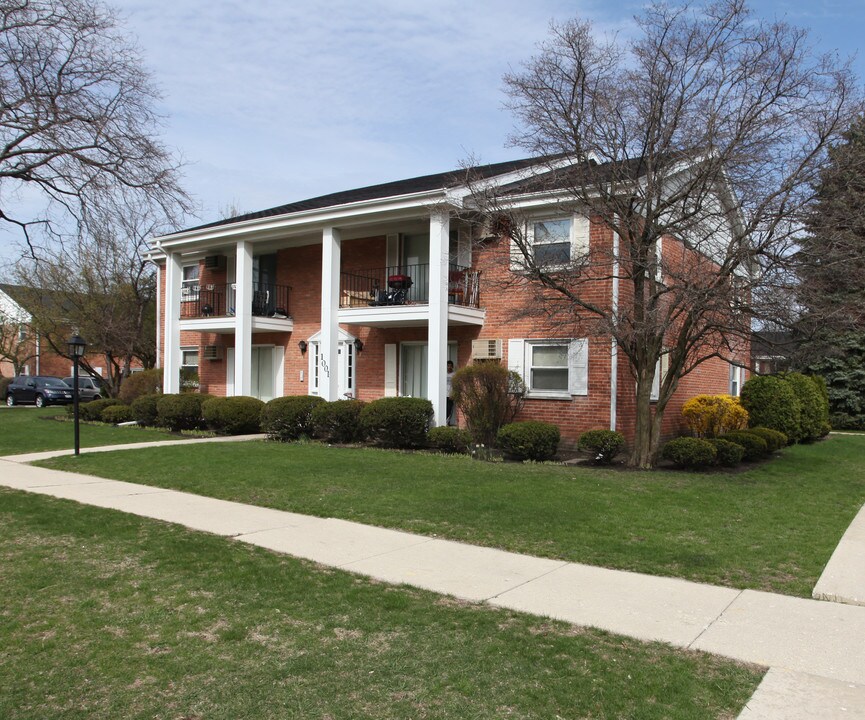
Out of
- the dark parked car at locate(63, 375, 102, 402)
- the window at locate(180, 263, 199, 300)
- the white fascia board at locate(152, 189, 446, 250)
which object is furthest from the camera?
the dark parked car at locate(63, 375, 102, 402)

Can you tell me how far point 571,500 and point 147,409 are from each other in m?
14.6

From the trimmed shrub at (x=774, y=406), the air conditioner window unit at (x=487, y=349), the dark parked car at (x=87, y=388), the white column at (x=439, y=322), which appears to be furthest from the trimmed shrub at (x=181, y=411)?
the dark parked car at (x=87, y=388)

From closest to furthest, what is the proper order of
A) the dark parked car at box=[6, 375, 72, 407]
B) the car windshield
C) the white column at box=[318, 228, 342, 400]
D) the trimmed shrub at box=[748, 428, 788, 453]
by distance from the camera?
the trimmed shrub at box=[748, 428, 788, 453] → the white column at box=[318, 228, 342, 400] → the dark parked car at box=[6, 375, 72, 407] → the car windshield

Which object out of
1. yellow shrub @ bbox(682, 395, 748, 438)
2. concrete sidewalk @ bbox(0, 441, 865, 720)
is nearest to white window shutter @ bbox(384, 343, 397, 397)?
yellow shrub @ bbox(682, 395, 748, 438)

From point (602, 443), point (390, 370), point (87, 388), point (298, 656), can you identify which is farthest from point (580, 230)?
point (87, 388)

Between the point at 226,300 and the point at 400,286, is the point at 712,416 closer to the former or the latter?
the point at 400,286

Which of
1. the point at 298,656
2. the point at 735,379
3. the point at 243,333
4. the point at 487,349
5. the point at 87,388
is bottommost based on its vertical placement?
the point at 298,656

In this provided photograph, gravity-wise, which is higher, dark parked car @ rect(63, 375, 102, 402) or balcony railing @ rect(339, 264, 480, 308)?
balcony railing @ rect(339, 264, 480, 308)

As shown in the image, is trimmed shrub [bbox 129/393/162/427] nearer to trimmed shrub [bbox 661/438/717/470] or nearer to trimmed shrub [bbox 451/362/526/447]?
trimmed shrub [bbox 451/362/526/447]

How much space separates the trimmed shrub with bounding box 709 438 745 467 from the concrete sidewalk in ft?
→ 20.2

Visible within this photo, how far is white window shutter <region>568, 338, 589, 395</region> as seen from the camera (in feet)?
49.3

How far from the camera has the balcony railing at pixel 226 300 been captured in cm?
2030

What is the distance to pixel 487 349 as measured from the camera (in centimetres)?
1631

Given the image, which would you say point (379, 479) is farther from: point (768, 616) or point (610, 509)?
point (768, 616)
